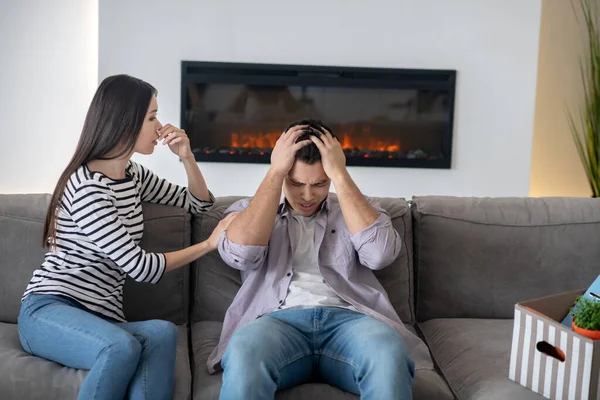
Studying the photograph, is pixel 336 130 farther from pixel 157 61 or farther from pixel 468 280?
pixel 468 280

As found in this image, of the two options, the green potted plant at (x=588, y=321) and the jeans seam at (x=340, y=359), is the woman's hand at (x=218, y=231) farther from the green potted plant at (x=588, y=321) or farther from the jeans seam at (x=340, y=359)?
the green potted plant at (x=588, y=321)

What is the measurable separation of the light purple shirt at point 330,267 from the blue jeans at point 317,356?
0.09 meters

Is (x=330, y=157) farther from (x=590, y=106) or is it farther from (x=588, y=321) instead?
(x=590, y=106)

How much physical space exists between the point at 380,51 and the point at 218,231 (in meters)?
2.54

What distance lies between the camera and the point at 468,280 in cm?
231

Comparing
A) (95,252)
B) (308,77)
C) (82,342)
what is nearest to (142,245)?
(95,252)

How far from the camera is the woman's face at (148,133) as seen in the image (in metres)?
2.03

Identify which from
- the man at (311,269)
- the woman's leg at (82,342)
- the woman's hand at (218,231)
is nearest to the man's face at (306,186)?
the man at (311,269)

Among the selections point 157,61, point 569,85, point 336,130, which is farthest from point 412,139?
point 157,61

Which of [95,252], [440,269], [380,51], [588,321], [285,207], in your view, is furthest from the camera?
[380,51]

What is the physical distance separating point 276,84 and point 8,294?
250 centimetres

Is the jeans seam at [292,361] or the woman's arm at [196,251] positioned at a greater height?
the woman's arm at [196,251]

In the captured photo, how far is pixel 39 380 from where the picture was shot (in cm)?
177

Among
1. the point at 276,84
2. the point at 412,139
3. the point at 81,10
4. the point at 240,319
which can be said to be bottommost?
the point at 240,319
